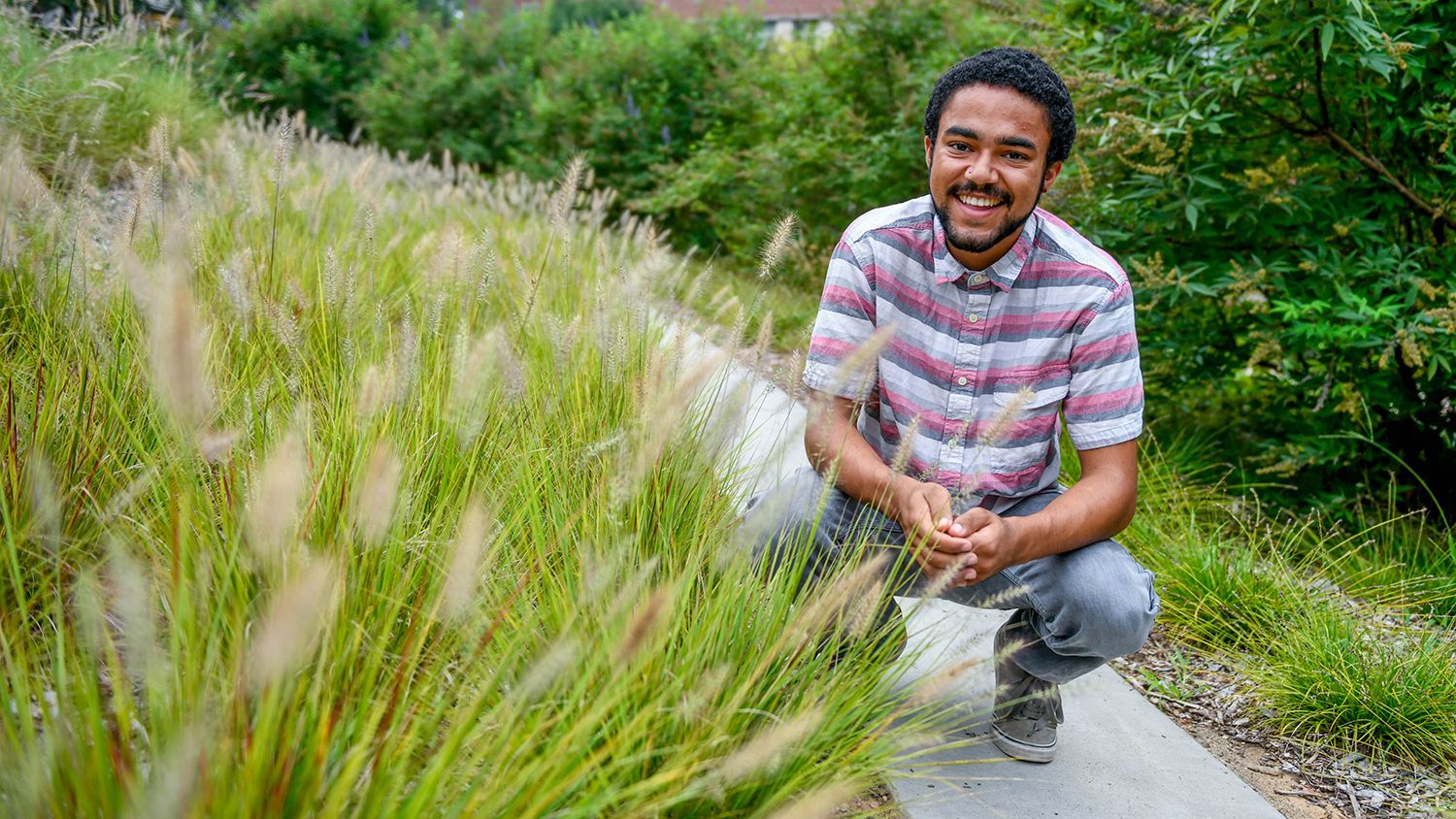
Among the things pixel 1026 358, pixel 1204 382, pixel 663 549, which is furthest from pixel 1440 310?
pixel 663 549

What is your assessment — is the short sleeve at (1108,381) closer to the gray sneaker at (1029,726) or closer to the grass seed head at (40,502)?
the gray sneaker at (1029,726)

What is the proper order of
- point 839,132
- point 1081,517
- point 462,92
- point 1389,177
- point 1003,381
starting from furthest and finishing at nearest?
point 462,92
point 839,132
point 1389,177
point 1003,381
point 1081,517

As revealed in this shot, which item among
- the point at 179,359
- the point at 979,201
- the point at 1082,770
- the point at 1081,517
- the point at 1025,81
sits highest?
the point at 1025,81

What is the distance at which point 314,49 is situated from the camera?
1139cm

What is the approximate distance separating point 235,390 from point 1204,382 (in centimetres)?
361

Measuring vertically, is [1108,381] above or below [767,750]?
above

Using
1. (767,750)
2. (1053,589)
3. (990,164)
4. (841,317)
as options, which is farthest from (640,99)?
(767,750)

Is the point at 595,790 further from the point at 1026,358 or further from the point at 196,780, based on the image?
the point at 1026,358

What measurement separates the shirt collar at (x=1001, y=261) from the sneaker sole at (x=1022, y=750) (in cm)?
94

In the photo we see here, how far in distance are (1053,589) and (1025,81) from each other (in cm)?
103

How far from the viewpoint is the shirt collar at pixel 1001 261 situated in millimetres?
2322

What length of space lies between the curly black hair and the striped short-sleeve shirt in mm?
→ 176

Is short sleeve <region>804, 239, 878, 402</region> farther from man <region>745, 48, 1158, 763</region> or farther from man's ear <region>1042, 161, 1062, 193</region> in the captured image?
man's ear <region>1042, 161, 1062, 193</region>

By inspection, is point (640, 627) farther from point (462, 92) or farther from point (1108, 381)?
point (462, 92)
